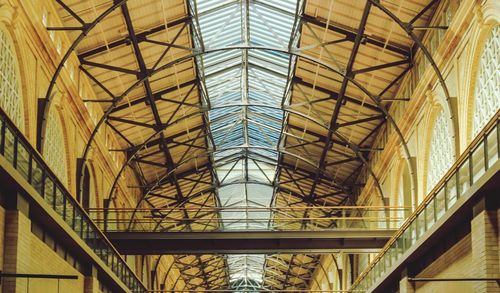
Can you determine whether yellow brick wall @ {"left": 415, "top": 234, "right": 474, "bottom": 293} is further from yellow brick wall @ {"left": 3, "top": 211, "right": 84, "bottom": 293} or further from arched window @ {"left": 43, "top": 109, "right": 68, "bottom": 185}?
arched window @ {"left": 43, "top": 109, "right": 68, "bottom": 185}

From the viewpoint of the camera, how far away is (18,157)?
23578 millimetres

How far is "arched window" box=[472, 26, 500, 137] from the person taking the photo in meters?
31.4

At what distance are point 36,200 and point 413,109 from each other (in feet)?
77.1

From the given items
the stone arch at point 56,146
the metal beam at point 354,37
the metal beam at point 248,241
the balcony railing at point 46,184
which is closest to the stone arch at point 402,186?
the metal beam at point 248,241

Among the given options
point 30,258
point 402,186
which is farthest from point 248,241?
point 30,258

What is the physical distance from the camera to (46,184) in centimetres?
2680

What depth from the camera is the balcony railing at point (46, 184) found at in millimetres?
22797

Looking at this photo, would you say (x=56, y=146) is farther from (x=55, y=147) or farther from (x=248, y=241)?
(x=248, y=241)

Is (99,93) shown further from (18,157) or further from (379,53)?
(18,157)

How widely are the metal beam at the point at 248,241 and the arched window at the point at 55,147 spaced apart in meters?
5.78

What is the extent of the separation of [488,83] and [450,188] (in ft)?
21.0

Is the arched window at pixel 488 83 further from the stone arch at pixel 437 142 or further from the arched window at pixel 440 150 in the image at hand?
the arched window at pixel 440 150

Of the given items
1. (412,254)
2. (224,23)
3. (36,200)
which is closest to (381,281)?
(412,254)

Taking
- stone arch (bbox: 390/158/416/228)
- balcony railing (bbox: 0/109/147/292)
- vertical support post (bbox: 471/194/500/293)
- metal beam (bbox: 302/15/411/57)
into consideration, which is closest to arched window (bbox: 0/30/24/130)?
balcony railing (bbox: 0/109/147/292)
